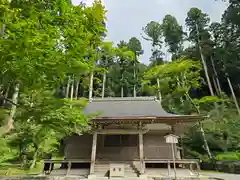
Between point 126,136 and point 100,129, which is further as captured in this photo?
point 126,136

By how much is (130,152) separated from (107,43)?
9.79 m

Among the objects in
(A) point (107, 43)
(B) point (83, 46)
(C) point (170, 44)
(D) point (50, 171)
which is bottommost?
(D) point (50, 171)

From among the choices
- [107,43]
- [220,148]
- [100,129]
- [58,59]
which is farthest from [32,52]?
[220,148]

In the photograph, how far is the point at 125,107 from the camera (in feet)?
43.7

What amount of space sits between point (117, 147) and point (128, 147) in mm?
685

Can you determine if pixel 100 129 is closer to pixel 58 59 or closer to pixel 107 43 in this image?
pixel 58 59

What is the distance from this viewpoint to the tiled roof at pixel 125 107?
1205 cm

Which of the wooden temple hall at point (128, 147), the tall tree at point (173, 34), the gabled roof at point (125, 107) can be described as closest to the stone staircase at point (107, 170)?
the wooden temple hall at point (128, 147)

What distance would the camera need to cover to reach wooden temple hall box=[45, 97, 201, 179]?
31.8 ft

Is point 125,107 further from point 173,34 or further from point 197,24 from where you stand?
point 173,34

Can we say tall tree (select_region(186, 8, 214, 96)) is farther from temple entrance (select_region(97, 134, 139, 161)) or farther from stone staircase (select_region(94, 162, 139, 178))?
Result: stone staircase (select_region(94, 162, 139, 178))

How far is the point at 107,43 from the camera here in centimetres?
1662

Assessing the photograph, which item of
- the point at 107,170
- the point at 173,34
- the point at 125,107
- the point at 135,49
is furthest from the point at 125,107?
the point at 173,34

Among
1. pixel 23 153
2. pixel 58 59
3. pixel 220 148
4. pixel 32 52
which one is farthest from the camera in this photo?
pixel 220 148
